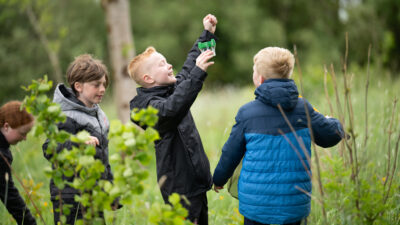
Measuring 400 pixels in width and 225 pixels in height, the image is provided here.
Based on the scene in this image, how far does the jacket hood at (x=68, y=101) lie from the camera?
89.8 inches

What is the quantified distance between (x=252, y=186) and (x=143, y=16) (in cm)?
2423

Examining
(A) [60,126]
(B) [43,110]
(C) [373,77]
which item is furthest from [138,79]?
(C) [373,77]

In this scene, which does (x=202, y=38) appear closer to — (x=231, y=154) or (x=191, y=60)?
(x=191, y=60)

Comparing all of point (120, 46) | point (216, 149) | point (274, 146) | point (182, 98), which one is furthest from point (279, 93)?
point (120, 46)


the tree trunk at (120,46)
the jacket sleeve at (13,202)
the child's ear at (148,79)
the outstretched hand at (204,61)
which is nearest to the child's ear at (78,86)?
the child's ear at (148,79)

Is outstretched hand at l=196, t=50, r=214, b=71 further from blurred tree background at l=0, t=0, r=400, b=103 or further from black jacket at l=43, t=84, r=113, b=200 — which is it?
blurred tree background at l=0, t=0, r=400, b=103

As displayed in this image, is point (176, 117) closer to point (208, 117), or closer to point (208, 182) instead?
point (208, 182)

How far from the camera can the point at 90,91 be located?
2.41 meters

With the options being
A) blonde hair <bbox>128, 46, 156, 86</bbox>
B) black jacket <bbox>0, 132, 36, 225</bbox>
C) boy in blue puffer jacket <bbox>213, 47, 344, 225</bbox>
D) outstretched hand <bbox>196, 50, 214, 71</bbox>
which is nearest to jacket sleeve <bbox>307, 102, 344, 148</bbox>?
boy in blue puffer jacket <bbox>213, 47, 344, 225</bbox>

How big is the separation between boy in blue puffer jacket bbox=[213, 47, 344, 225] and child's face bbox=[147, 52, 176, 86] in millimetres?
626

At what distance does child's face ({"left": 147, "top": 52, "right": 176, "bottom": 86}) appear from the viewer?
2297 millimetres

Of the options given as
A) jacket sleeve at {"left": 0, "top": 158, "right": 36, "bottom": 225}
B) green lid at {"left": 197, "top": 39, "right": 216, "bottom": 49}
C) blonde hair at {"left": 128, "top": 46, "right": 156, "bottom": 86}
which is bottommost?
Answer: jacket sleeve at {"left": 0, "top": 158, "right": 36, "bottom": 225}

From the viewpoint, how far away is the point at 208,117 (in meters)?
7.97

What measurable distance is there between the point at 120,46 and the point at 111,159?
4.23 metres
